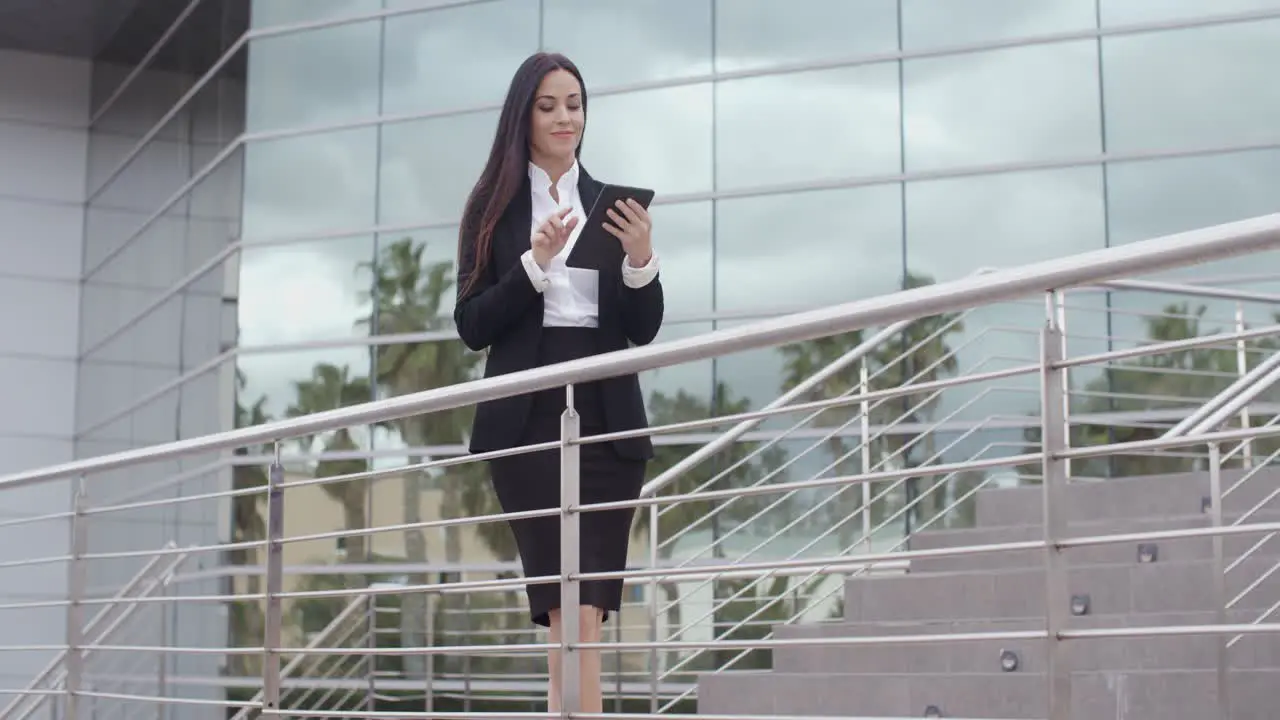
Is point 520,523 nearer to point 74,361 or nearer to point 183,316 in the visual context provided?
point 183,316

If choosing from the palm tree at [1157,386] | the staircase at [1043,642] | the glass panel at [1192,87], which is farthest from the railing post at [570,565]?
the glass panel at [1192,87]

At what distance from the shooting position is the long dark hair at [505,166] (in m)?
4.09

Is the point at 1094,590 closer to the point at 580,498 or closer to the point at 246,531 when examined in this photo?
the point at 580,498

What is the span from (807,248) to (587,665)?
28.1 ft

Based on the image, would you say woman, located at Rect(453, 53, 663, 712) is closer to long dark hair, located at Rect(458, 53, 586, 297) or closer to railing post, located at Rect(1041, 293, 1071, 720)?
long dark hair, located at Rect(458, 53, 586, 297)

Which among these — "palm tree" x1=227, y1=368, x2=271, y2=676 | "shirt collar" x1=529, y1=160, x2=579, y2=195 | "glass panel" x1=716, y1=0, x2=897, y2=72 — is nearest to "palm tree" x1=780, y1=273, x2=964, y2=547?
"glass panel" x1=716, y1=0, x2=897, y2=72

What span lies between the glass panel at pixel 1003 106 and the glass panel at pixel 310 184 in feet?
13.8

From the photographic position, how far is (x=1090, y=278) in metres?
2.86

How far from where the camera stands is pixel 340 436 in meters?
13.6

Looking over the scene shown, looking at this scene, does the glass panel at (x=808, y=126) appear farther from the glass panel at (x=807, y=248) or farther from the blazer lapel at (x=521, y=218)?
the blazer lapel at (x=521, y=218)

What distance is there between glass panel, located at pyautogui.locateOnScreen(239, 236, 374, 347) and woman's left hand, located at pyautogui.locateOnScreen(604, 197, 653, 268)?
9.80 meters

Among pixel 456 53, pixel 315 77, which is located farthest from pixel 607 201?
pixel 315 77

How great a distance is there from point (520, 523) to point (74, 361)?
1449cm

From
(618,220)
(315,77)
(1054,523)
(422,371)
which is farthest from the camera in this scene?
(315,77)
